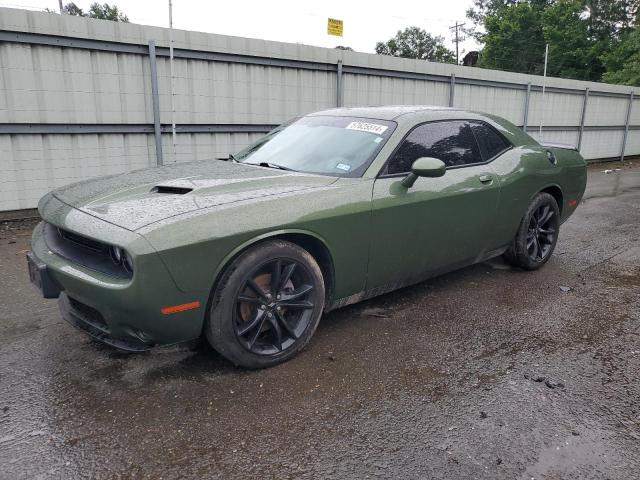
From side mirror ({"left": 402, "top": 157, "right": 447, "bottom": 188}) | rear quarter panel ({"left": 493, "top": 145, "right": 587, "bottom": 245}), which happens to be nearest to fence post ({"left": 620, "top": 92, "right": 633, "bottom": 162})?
rear quarter panel ({"left": 493, "top": 145, "right": 587, "bottom": 245})

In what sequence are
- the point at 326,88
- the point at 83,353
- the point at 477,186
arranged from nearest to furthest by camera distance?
1. the point at 83,353
2. the point at 477,186
3. the point at 326,88

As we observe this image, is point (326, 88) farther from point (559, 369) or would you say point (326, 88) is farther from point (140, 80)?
point (559, 369)

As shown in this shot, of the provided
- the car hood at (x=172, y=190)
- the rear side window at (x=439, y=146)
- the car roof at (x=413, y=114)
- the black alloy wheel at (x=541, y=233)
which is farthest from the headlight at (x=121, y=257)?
the black alloy wheel at (x=541, y=233)

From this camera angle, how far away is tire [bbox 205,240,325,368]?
105 inches

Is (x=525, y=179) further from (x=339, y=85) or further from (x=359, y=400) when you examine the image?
(x=339, y=85)

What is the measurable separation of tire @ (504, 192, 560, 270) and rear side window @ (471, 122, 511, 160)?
64cm

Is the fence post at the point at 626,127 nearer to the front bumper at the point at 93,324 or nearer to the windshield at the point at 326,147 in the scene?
the windshield at the point at 326,147

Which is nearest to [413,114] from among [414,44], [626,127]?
[626,127]

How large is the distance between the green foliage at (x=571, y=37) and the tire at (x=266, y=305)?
33.8 m

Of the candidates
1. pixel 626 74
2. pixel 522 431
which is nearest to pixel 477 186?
pixel 522 431

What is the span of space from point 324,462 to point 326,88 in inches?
309

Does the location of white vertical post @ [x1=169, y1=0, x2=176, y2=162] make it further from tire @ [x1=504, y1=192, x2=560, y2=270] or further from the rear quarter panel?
tire @ [x1=504, y1=192, x2=560, y2=270]

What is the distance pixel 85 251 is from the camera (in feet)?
8.94

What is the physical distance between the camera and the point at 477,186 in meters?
3.92
